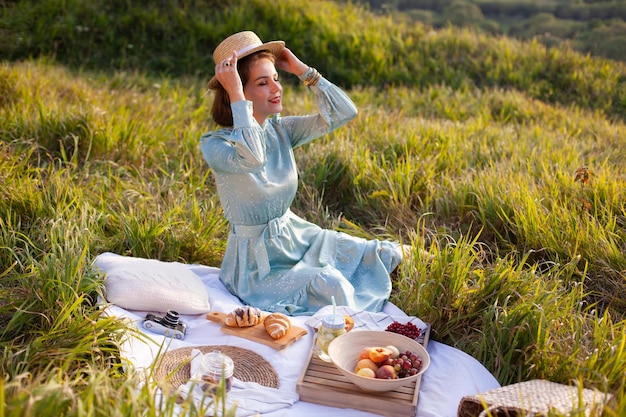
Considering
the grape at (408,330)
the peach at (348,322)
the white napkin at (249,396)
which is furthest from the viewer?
the peach at (348,322)

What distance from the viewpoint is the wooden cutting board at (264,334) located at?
11.7ft

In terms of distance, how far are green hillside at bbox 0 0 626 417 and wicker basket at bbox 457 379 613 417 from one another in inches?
3.9

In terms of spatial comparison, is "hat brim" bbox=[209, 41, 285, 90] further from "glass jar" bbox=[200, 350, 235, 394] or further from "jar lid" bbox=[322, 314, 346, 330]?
"glass jar" bbox=[200, 350, 235, 394]

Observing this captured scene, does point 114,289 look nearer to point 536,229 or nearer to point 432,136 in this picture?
point 536,229

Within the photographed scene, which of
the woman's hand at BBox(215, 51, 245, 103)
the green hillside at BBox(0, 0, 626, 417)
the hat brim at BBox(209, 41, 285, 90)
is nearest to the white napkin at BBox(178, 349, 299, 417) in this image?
the green hillside at BBox(0, 0, 626, 417)

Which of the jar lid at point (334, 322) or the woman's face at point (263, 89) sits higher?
the woman's face at point (263, 89)

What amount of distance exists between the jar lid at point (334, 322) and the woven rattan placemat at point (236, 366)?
35 centimetres

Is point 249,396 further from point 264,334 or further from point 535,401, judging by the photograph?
point 535,401

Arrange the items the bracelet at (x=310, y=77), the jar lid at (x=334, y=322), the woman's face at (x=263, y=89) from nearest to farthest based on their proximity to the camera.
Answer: the jar lid at (x=334, y=322), the woman's face at (x=263, y=89), the bracelet at (x=310, y=77)

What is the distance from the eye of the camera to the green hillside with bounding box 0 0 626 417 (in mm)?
3223

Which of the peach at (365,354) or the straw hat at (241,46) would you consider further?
the straw hat at (241,46)

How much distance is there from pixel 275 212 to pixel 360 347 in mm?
1134

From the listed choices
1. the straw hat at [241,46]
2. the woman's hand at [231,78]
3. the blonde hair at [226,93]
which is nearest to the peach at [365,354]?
the woman's hand at [231,78]

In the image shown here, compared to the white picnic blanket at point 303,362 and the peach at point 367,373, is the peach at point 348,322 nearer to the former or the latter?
the white picnic blanket at point 303,362
